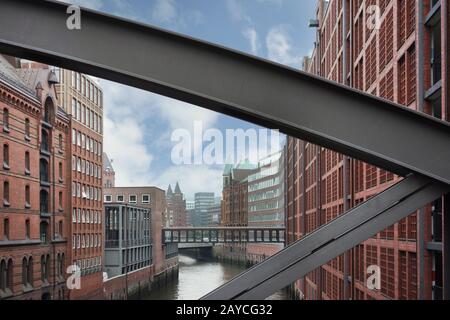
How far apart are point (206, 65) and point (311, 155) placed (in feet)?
111

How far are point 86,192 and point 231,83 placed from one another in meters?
39.6

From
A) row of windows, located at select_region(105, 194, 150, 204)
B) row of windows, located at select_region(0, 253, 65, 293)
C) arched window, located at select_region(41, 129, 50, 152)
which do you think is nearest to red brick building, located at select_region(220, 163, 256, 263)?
row of windows, located at select_region(105, 194, 150, 204)

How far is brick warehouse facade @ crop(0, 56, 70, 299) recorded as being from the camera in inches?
1081

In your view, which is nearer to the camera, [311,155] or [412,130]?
[412,130]

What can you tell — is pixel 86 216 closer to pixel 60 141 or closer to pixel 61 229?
pixel 61 229

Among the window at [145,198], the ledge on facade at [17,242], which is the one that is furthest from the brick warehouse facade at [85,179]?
the window at [145,198]

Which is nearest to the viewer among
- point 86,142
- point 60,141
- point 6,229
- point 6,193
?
point 6,193

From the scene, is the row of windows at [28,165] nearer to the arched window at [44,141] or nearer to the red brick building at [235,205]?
the arched window at [44,141]

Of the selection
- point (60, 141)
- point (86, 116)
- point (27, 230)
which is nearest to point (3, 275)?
point (27, 230)

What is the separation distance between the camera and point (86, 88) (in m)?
44.7
